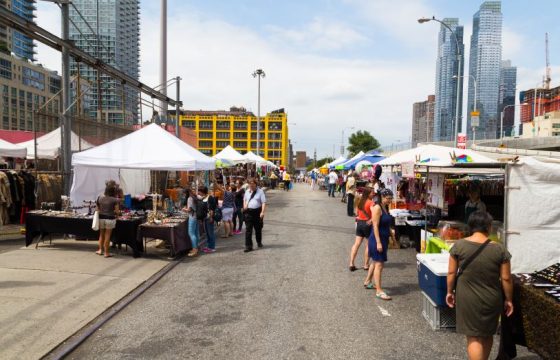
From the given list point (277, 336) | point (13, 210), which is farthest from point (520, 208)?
point (13, 210)

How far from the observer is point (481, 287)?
376cm

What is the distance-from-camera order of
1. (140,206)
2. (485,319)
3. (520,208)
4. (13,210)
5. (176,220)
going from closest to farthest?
(485,319) < (520,208) < (176,220) < (13,210) < (140,206)

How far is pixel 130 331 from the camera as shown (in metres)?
5.28

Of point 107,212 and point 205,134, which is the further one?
point 205,134

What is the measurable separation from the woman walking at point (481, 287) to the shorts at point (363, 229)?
3.71 metres

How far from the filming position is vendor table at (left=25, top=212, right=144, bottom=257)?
30.6ft

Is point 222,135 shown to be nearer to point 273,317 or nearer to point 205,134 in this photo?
point 205,134

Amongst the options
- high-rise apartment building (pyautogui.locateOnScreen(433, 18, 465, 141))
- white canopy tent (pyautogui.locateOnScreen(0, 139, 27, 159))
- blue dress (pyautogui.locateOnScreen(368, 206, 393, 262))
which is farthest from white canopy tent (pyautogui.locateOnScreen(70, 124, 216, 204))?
high-rise apartment building (pyautogui.locateOnScreen(433, 18, 465, 141))

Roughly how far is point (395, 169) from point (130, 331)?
13.6 metres

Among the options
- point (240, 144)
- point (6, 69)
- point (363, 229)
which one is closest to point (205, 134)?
point (240, 144)

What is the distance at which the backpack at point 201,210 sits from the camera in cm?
979

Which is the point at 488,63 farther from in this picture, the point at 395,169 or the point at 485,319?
the point at 485,319

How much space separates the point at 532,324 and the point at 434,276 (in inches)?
49.6

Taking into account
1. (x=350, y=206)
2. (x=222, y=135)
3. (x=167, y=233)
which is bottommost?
(x=350, y=206)
